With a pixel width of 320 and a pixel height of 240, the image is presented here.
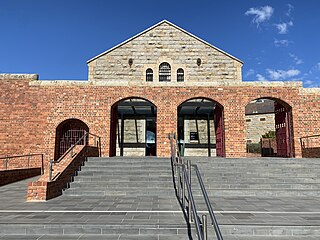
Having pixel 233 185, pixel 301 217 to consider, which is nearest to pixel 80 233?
pixel 301 217

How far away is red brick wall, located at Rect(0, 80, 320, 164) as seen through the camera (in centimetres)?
1119

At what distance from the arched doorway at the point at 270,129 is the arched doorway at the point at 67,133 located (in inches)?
394

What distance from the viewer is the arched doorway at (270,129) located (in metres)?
11.8

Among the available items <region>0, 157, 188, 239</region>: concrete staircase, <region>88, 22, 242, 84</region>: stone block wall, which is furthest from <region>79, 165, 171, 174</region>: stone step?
<region>88, 22, 242, 84</region>: stone block wall

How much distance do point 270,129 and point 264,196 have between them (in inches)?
778

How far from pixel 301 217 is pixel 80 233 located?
417 centimetres

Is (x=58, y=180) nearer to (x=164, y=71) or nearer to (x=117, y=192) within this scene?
(x=117, y=192)

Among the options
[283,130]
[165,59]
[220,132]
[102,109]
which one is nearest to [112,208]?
[102,109]

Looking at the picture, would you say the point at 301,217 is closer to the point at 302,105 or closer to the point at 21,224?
the point at 21,224

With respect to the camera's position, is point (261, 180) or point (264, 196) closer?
point (264, 196)

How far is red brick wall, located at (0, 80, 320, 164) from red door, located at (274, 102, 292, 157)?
0.46m

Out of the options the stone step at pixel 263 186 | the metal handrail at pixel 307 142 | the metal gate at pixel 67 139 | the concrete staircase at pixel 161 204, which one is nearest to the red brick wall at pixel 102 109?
the metal handrail at pixel 307 142

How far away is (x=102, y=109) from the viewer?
11.4 meters

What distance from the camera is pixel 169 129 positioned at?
445 inches
